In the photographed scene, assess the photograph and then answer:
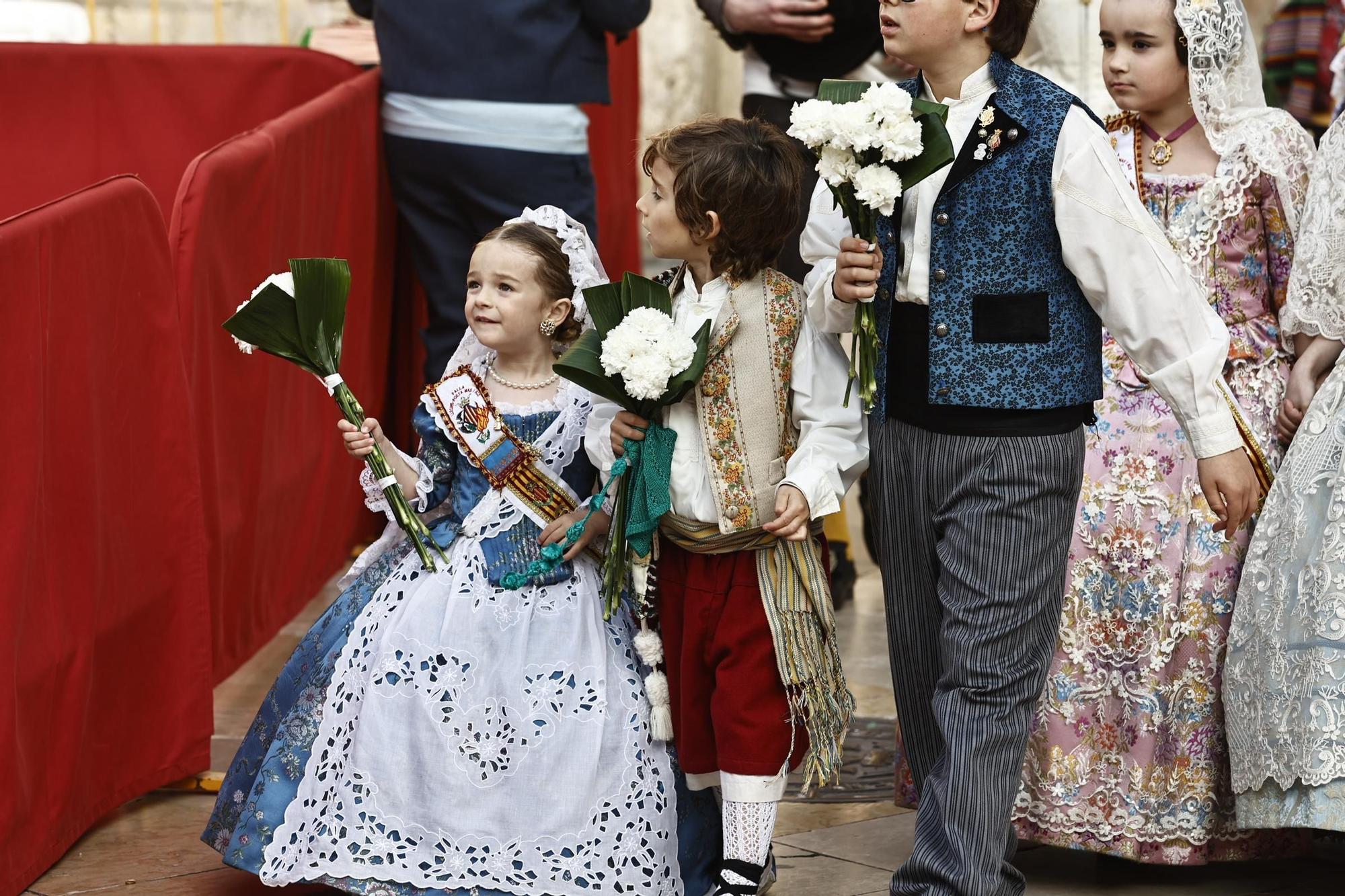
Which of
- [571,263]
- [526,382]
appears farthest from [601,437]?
[571,263]

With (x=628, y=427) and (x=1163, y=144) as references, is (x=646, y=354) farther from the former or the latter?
(x=1163, y=144)

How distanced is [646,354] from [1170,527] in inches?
44.0

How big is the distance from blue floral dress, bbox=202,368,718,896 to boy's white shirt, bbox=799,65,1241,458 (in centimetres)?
109

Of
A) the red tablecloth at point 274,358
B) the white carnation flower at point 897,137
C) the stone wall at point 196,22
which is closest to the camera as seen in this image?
the white carnation flower at point 897,137

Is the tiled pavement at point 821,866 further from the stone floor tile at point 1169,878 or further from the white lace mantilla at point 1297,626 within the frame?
the white lace mantilla at point 1297,626

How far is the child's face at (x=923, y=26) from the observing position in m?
3.02

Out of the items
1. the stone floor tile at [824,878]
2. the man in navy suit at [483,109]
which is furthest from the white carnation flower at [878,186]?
the man in navy suit at [483,109]

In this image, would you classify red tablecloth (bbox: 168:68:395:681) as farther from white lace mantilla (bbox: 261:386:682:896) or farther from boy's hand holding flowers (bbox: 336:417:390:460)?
white lace mantilla (bbox: 261:386:682:896)

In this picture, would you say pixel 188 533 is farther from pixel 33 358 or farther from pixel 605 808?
pixel 605 808

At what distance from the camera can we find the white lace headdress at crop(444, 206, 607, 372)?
141 inches

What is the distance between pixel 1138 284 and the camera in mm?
2932

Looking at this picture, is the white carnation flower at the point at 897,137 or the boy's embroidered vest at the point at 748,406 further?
the boy's embroidered vest at the point at 748,406

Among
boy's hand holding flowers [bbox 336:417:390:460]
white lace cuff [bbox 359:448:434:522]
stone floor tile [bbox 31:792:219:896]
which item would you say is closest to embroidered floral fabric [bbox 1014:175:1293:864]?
white lace cuff [bbox 359:448:434:522]

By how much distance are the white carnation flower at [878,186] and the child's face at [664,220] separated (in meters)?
0.50
